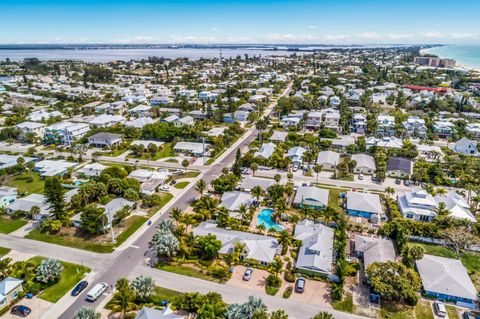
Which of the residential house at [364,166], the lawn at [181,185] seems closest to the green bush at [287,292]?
the lawn at [181,185]

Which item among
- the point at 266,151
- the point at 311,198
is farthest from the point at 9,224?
the point at 266,151

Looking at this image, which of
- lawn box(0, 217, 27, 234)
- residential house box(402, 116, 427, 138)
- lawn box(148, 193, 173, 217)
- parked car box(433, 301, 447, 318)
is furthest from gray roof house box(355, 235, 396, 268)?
residential house box(402, 116, 427, 138)

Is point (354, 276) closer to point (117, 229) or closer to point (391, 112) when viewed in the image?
point (117, 229)

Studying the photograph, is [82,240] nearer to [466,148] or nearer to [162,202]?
[162,202]

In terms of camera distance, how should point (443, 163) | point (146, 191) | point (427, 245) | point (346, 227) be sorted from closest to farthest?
point (427, 245) → point (346, 227) → point (146, 191) → point (443, 163)

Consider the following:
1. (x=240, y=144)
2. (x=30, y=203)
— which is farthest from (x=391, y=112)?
(x=30, y=203)

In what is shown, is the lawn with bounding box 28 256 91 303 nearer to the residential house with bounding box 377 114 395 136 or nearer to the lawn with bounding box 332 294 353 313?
the lawn with bounding box 332 294 353 313
